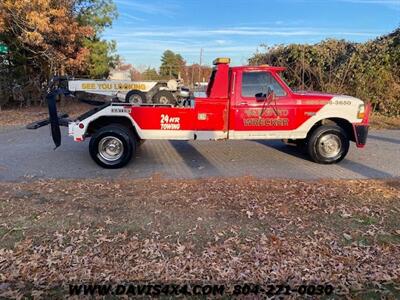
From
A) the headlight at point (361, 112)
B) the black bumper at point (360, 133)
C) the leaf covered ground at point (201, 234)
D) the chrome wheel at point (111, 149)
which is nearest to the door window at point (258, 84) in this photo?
the headlight at point (361, 112)

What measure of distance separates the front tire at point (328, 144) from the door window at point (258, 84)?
3.76 ft

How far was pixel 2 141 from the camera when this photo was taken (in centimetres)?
985

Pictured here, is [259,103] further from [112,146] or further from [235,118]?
[112,146]

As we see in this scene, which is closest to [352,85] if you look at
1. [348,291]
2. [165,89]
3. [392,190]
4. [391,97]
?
[391,97]

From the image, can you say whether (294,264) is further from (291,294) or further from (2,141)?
(2,141)

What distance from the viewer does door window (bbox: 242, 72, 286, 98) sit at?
718 cm

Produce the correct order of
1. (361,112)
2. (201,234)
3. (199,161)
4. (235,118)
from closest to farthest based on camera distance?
1. (201,234)
2. (235,118)
3. (361,112)
4. (199,161)

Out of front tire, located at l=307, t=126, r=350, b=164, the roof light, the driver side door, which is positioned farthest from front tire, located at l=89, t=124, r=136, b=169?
front tire, located at l=307, t=126, r=350, b=164

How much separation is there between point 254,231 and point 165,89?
990 cm

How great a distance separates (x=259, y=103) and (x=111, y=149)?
3.16 metres

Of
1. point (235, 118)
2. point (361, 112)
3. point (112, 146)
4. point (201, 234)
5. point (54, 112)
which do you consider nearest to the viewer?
point (201, 234)

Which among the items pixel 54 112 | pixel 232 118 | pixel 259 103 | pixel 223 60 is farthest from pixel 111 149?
pixel 259 103

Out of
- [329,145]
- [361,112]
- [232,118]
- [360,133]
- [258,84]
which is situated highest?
[258,84]

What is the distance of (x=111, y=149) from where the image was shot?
23.2 ft
